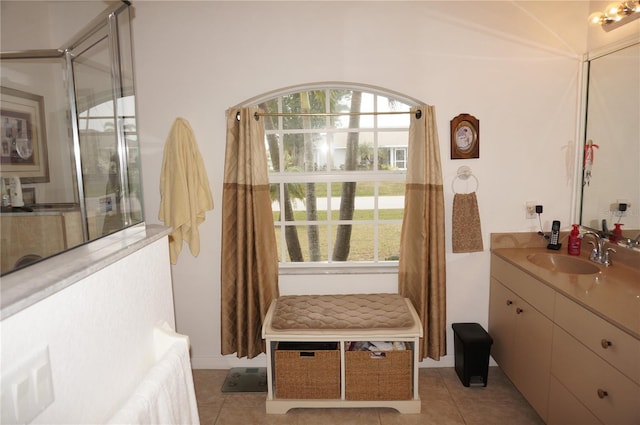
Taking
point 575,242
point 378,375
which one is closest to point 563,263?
point 575,242

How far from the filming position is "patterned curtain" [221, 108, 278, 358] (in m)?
2.69

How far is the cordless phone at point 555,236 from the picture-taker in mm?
2723

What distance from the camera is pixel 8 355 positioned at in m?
0.62

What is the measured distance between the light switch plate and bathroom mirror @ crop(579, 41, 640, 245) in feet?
9.54

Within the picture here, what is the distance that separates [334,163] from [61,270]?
2.35m

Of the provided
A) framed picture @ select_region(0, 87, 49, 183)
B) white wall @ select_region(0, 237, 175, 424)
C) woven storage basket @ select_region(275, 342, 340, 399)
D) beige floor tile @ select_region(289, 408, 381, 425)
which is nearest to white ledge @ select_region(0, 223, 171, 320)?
white wall @ select_region(0, 237, 175, 424)

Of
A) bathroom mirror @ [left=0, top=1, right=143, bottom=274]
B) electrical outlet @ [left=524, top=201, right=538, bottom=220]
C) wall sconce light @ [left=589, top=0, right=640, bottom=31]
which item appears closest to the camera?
bathroom mirror @ [left=0, top=1, right=143, bottom=274]

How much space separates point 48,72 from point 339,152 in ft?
6.29

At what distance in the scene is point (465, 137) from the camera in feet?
9.04

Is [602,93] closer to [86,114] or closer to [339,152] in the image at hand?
[339,152]

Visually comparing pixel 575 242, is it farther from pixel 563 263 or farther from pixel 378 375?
pixel 378 375

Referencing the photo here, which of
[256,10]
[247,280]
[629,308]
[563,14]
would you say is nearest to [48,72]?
[256,10]

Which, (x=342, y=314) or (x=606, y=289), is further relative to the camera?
(x=342, y=314)

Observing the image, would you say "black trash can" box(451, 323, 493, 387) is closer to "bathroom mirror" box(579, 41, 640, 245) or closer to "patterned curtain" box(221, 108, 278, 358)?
"bathroom mirror" box(579, 41, 640, 245)
